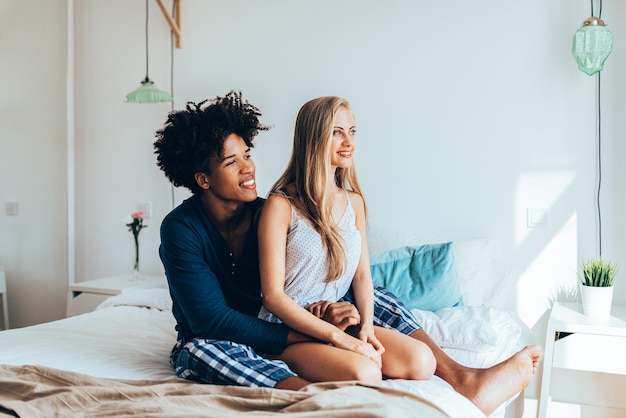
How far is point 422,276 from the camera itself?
2240 mm

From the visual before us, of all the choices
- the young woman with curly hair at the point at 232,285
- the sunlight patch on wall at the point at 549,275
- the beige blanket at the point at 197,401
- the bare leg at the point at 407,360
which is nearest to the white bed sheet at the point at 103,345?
the young woman with curly hair at the point at 232,285

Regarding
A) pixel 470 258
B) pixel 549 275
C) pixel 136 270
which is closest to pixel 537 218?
pixel 549 275

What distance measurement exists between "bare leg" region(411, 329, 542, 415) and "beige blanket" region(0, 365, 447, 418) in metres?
0.40

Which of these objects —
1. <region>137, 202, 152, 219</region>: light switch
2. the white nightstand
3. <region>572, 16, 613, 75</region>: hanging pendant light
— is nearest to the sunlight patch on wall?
<region>572, 16, 613, 75</region>: hanging pendant light

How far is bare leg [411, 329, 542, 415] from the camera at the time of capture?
1.62 metres

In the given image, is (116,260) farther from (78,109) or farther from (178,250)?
(178,250)

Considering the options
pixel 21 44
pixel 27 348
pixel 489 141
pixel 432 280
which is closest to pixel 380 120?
pixel 489 141

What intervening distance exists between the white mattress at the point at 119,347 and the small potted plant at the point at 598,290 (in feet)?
1.43

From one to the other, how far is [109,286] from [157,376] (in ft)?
4.58

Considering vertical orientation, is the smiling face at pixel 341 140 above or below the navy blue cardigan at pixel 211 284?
above

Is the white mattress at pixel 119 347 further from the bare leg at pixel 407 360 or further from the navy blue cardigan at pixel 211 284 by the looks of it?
the navy blue cardigan at pixel 211 284

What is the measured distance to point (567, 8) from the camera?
2445mm

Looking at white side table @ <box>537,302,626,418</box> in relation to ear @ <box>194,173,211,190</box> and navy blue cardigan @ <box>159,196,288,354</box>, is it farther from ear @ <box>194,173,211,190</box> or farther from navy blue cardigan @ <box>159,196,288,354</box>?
ear @ <box>194,173,211,190</box>

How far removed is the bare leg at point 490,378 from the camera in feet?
5.32
